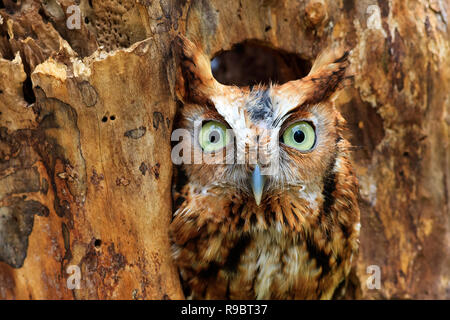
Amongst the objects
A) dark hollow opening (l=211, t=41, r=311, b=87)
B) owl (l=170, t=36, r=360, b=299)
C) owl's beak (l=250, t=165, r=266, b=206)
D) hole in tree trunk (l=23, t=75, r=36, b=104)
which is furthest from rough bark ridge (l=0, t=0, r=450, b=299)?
dark hollow opening (l=211, t=41, r=311, b=87)

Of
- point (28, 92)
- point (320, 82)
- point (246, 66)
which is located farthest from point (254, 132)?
point (246, 66)

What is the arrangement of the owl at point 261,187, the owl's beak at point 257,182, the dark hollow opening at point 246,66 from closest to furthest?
the owl's beak at point 257,182, the owl at point 261,187, the dark hollow opening at point 246,66

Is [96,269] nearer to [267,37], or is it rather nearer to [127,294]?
[127,294]

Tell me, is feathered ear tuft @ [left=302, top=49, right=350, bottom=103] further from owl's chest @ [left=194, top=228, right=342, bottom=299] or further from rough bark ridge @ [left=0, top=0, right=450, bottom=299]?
owl's chest @ [left=194, top=228, right=342, bottom=299]

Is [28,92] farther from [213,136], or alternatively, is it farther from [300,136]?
[300,136]

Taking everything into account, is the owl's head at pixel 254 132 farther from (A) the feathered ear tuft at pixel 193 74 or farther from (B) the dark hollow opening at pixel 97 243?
(B) the dark hollow opening at pixel 97 243

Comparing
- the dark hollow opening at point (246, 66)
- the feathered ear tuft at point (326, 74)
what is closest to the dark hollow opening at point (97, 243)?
the feathered ear tuft at point (326, 74)
